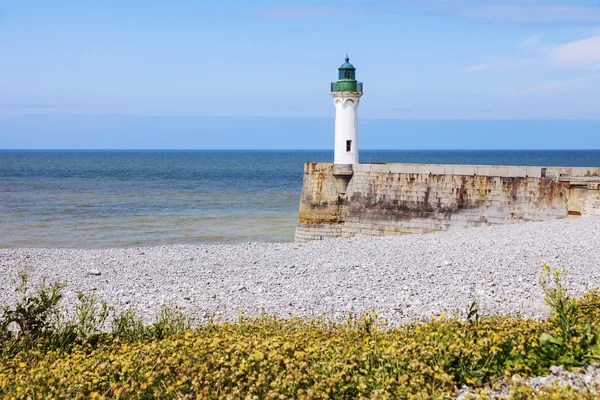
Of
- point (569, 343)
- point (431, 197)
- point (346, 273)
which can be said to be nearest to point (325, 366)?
point (569, 343)

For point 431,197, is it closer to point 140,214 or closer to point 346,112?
point 346,112

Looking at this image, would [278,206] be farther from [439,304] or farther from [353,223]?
[439,304]

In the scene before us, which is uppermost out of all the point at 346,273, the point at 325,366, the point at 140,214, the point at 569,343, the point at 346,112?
the point at 346,112

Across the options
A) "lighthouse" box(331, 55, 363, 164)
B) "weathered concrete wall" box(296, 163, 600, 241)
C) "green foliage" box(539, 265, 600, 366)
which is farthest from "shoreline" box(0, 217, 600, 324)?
"lighthouse" box(331, 55, 363, 164)

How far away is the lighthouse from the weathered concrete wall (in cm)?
66

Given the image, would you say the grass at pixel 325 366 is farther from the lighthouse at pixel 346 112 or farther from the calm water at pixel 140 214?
the calm water at pixel 140 214

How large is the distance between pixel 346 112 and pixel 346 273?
12.1 m

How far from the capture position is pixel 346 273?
13398 mm

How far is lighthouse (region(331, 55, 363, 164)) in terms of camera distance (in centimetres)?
2423

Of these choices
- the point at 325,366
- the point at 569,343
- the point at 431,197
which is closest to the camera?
the point at 325,366

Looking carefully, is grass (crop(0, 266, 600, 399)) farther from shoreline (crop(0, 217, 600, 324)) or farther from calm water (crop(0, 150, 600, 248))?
calm water (crop(0, 150, 600, 248))

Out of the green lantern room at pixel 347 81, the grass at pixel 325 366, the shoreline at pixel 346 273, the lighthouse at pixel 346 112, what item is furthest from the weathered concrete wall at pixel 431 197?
the grass at pixel 325 366

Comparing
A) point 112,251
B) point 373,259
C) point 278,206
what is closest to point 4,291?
point 112,251

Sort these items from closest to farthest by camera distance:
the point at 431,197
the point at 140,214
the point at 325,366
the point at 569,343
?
1. the point at 325,366
2. the point at 569,343
3. the point at 431,197
4. the point at 140,214
